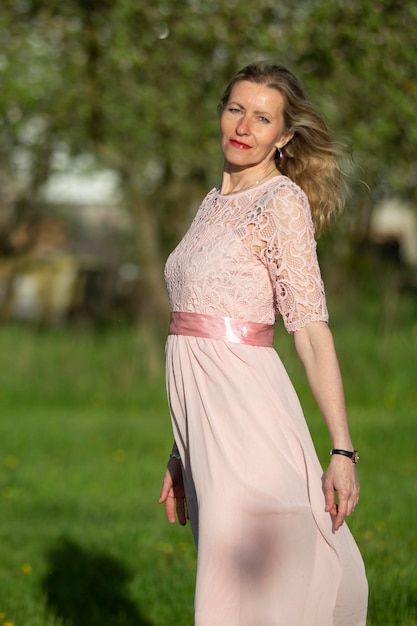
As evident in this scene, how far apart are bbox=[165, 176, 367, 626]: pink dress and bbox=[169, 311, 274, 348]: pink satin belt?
0.02 m

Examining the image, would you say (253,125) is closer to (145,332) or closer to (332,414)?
(332,414)

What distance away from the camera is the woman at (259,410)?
354 centimetres

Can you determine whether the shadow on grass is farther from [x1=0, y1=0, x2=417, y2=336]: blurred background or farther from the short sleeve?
[x1=0, y1=0, x2=417, y2=336]: blurred background

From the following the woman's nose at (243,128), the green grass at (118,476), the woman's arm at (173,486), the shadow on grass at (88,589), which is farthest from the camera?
the green grass at (118,476)

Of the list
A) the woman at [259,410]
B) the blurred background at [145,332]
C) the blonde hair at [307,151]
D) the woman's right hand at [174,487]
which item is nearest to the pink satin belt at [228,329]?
the woman at [259,410]

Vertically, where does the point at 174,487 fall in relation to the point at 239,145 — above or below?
below

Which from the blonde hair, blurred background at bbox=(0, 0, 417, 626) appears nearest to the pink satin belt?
the blonde hair

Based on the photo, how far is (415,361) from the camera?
52.2 ft

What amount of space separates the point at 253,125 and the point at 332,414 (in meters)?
0.97

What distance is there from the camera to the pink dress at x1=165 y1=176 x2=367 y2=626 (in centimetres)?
354

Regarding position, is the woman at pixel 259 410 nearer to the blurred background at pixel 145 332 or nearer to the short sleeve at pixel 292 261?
the short sleeve at pixel 292 261

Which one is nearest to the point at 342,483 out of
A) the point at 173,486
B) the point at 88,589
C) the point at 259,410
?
the point at 259,410

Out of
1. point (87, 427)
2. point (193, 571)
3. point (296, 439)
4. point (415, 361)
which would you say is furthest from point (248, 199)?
point (415, 361)

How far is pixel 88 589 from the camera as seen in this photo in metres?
6.34
